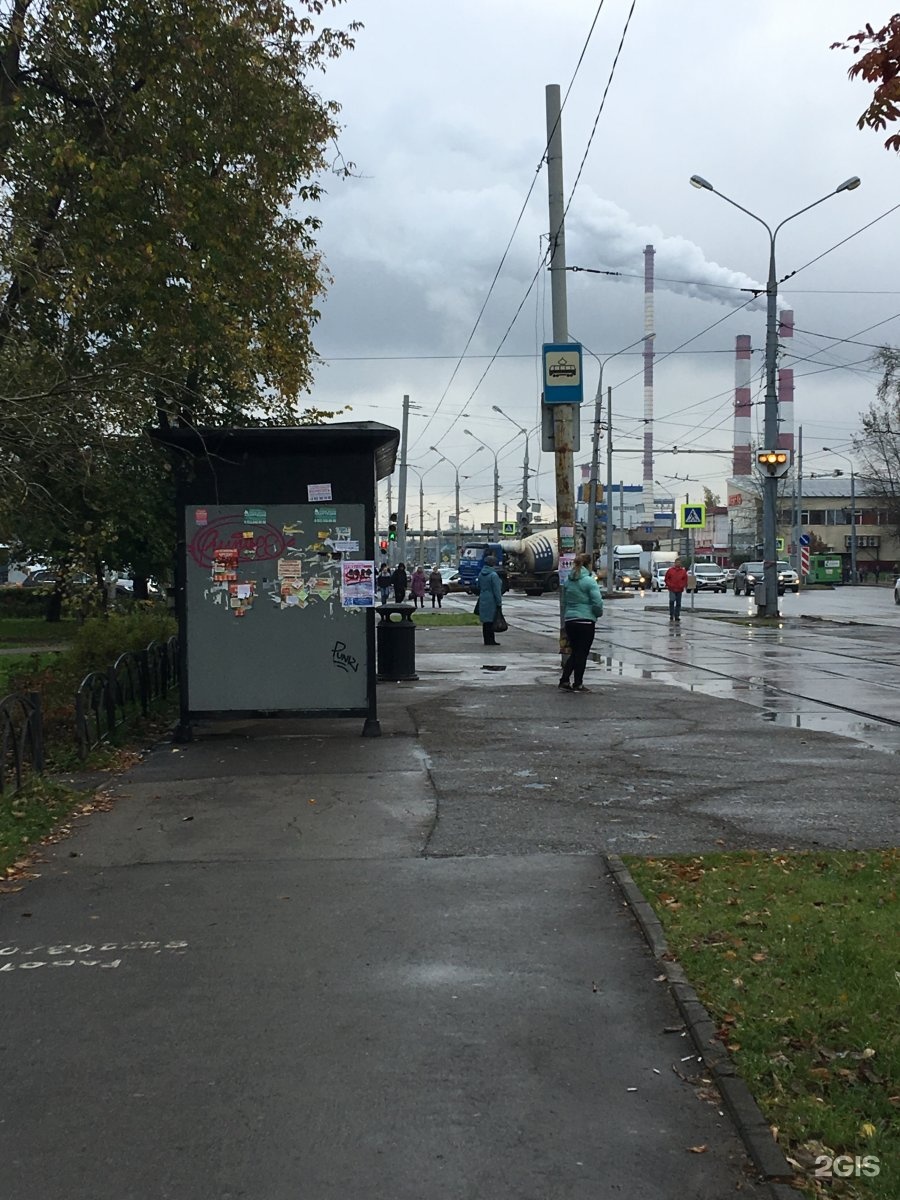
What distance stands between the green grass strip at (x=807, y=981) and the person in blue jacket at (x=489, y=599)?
18.1 metres

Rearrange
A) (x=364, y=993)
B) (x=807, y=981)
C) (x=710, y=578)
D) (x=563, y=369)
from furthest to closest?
(x=710, y=578) < (x=563, y=369) < (x=364, y=993) < (x=807, y=981)

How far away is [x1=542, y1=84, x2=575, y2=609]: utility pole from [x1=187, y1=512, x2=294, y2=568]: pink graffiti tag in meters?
9.11

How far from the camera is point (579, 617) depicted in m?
16.2

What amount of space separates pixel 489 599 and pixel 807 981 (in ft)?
66.8

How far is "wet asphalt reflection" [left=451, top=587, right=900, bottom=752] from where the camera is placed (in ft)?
47.7

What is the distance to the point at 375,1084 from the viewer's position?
4332 millimetres

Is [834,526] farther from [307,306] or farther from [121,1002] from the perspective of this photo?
[121,1002]

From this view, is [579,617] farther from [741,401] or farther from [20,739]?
[741,401]

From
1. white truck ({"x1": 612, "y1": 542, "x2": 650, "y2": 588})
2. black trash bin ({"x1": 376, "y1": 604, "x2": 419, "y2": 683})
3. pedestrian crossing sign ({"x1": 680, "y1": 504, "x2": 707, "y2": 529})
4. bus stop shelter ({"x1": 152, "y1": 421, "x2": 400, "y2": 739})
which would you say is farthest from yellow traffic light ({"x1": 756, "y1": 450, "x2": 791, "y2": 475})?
white truck ({"x1": 612, "y1": 542, "x2": 650, "y2": 588})

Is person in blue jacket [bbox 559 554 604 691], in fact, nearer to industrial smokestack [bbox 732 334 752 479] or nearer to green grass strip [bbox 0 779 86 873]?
green grass strip [bbox 0 779 86 873]

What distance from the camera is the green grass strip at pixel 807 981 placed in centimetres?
391

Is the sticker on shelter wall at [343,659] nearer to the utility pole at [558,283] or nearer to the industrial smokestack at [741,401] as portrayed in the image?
the utility pole at [558,283]

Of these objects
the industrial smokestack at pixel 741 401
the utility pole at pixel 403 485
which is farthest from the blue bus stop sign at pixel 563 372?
the industrial smokestack at pixel 741 401

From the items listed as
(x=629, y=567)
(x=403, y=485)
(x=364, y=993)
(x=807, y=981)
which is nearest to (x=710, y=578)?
(x=629, y=567)
